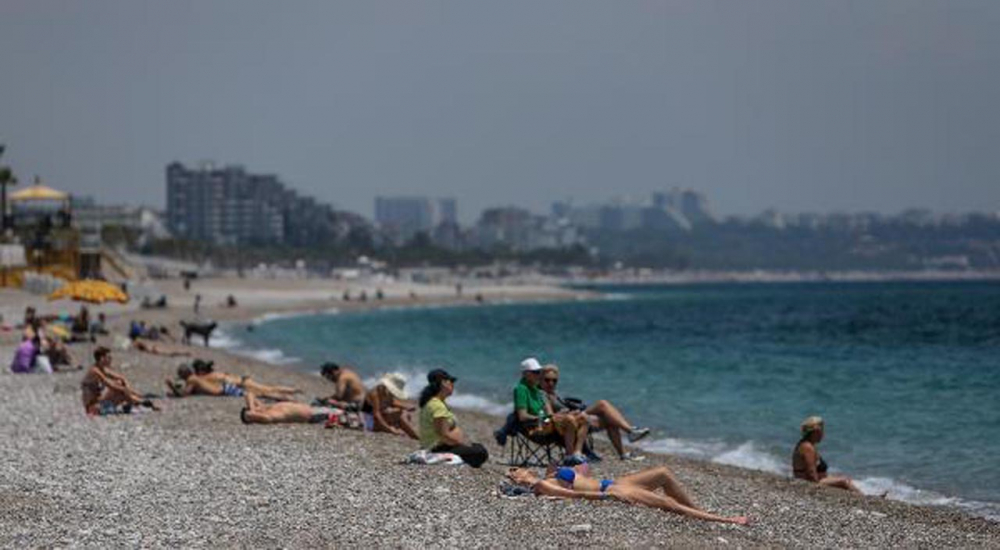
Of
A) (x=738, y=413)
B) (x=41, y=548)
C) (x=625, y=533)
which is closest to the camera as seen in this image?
(x=41, y=548)

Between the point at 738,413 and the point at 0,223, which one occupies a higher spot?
the point at 0,223

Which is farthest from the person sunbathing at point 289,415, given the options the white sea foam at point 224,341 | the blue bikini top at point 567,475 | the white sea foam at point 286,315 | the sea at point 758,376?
the white sea foam at point 286,315

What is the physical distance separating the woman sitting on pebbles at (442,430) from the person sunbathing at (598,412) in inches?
47.9

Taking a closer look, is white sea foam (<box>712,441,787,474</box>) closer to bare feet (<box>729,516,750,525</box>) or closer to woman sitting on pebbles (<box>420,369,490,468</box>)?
woman sitting on pebbles (<box>420,369,490,468</box>)

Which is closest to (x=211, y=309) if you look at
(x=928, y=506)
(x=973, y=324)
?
(x=973, y=324)

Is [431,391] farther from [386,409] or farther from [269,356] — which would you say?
[269,356]

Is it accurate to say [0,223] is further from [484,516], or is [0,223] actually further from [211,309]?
[484,516]

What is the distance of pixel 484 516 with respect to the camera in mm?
9859

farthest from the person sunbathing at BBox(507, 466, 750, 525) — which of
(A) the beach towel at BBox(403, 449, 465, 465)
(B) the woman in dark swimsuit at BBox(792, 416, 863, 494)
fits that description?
(B) the woman in dark swimsuit at BBox(792, 416, 863, 494)

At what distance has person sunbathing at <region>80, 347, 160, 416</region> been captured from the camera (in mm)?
16844

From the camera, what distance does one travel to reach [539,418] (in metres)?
13.2

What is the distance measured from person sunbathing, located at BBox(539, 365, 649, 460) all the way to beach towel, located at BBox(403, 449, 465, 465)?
1.46 metres

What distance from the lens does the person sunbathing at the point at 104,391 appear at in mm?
16844

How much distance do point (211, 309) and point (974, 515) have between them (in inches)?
2298
